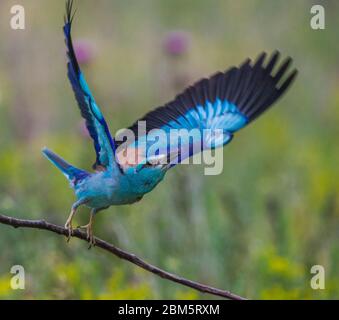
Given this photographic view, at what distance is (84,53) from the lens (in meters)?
5.82

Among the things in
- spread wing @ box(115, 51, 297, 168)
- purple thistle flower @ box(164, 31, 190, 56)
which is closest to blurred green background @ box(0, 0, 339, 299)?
purple thistle flower @ box(164, 31, 190, 56)

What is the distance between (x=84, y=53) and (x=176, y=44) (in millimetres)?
582

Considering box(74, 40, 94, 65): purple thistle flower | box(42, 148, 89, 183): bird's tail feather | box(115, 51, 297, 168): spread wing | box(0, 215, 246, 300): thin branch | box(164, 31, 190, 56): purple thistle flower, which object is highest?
box(164, 31, 190, 56): purple thistle flower

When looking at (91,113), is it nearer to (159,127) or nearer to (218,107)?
(159,127)

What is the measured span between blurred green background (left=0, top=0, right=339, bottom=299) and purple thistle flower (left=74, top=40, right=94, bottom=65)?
0.6 inches

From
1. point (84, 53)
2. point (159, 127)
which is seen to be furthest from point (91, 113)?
point (84, 53)

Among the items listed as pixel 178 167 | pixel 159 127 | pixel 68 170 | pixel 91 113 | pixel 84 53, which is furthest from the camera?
pixel 84 53

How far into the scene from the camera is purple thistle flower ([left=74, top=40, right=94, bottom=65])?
228 inches

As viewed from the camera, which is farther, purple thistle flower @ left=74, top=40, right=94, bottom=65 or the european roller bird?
purple thistle flower @ left=74, top=40, right=94, bottom=65

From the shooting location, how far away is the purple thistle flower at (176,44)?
615 cm

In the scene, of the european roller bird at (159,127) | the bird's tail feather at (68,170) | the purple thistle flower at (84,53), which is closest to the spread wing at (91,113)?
the european roller bird at (159,127)

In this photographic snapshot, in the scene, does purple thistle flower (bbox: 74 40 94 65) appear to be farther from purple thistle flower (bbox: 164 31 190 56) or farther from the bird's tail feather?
the bird's tail feather

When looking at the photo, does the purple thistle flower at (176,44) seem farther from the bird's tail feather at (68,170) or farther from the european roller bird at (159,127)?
the bird's tail feather at (68,170)

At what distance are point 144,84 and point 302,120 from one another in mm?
1113
